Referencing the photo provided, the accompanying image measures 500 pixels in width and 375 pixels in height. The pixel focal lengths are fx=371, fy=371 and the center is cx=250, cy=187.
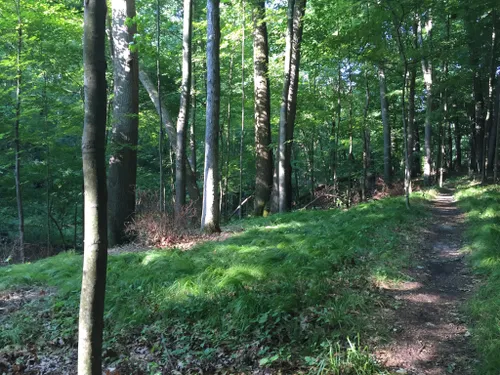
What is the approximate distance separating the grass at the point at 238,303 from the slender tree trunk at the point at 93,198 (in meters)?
1.80

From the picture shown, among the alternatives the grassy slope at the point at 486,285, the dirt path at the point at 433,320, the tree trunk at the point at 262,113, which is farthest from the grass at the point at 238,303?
the tree trunk at the point at 262,113

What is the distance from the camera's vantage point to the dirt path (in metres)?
3.44

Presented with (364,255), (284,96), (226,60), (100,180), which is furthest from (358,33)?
(100,180)

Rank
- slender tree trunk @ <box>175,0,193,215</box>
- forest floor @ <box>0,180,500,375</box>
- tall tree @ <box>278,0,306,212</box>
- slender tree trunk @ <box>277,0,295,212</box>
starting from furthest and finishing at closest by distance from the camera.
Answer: tall tree @ <box>278,0,306,212</box> → slender tree trunk @ <box>277,0,295,212</box> → slender tree trunk @ <box>175,0,193,215</box> → forest floor @ <box>0,180,500,375</box>

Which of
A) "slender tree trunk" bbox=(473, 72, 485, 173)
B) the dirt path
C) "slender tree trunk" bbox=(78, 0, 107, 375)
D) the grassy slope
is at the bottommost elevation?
the dirt path

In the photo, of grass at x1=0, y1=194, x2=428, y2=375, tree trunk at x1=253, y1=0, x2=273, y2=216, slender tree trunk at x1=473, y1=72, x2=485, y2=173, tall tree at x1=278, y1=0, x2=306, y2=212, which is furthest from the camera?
slender tree trunk at x1=473, y1=72, x2=485, y2=173

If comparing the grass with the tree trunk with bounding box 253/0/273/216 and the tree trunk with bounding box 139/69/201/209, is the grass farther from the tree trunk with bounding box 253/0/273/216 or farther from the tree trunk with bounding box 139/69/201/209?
the tree trunk with bounding box 253/0/273/216

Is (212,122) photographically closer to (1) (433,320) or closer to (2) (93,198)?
(1) (433,320)

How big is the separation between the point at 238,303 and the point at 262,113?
35.2 ft

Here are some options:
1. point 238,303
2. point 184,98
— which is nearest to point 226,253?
point 238,303

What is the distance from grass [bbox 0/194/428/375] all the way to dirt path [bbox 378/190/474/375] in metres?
0.26

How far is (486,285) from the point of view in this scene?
493cm

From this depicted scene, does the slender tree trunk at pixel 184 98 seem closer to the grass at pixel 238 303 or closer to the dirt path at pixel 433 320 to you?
the grass at pixel 238 303

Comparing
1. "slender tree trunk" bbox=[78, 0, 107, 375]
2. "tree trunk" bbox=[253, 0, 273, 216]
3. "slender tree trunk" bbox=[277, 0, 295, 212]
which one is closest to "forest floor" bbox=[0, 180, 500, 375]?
"slender tree trunk" bbox=[78, 0, 107, 375]
